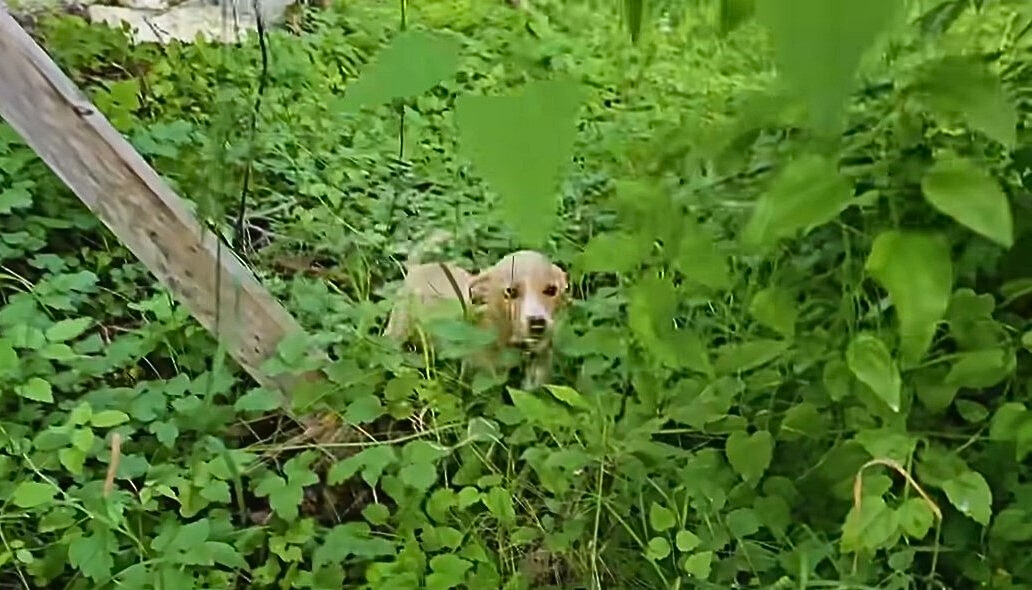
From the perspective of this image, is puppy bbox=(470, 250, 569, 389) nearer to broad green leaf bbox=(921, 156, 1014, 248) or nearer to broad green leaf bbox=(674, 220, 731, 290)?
broad green leaf bbox=(674, 220, 731, 290)

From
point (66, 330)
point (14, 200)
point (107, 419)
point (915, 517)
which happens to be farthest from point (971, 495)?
point (14, 200)

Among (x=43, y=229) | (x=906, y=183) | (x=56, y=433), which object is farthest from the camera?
(x=43, y=229)

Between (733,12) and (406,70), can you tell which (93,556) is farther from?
(733,12)

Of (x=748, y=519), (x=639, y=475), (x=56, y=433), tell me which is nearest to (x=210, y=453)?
(x=56, y=433)

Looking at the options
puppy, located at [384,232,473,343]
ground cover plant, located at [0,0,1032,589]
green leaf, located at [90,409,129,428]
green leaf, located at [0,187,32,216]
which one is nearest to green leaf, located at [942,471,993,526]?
ground cover plant, located at [0,0,1032,589]

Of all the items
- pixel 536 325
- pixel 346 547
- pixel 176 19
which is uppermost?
pixel 176 19

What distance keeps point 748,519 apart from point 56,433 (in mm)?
713

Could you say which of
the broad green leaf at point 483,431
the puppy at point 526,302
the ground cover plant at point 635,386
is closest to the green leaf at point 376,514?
the ground cover plant at point 635,386

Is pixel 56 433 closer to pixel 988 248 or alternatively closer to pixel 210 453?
pixel 210 453

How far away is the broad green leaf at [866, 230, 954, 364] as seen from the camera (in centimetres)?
69

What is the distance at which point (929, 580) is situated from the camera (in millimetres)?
962

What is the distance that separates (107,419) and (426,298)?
0.42 metres

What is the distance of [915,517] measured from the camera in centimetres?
87

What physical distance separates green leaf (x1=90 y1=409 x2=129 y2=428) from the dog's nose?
47 centimetres
